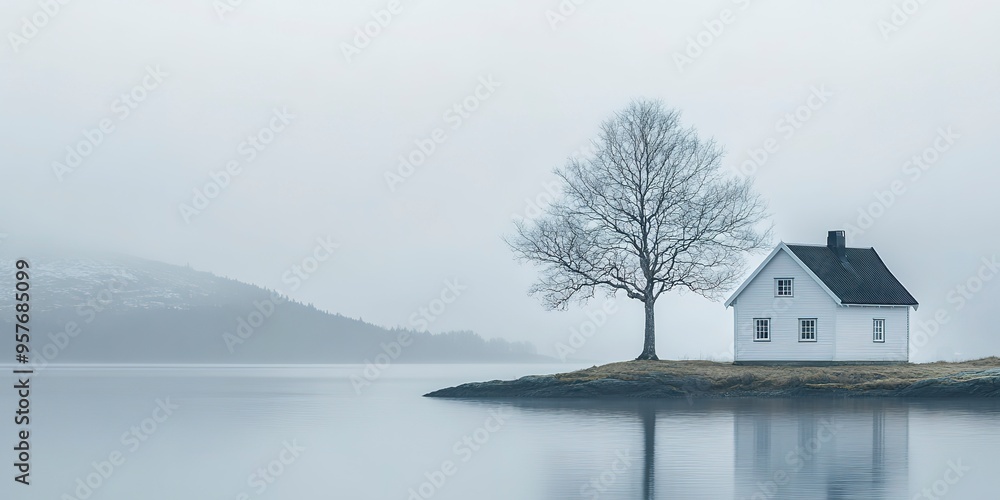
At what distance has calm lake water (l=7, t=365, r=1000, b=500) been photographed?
2223cm

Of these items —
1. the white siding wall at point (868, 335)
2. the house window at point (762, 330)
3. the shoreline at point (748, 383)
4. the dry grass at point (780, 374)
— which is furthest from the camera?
the house window at point (762, 330)

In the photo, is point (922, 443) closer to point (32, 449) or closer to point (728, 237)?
point (32, 449)

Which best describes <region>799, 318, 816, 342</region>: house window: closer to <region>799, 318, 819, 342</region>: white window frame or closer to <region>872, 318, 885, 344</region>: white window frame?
<region>799, 318, 819, 342</region>: white window frame

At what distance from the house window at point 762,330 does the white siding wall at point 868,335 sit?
11.2 feet

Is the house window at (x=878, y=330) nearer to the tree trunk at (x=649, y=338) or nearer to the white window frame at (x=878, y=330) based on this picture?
the white window frame at (x=878, y=330)

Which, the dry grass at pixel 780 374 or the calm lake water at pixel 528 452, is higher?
the dry grass at pixel 780 374

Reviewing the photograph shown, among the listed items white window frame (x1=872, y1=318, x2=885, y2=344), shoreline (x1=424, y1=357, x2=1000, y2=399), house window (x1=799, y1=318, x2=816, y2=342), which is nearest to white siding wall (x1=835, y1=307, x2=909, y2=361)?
white window frame (x1=872, y1=318, x2=885, y2=344)

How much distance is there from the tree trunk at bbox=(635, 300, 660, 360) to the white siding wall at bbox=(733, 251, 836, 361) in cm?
428

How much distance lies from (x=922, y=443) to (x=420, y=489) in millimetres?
13374

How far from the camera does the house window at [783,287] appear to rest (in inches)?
2298

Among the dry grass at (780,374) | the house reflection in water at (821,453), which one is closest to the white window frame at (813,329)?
the dry grass at (780,374)

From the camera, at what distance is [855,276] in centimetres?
5972

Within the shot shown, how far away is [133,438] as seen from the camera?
34.1 m

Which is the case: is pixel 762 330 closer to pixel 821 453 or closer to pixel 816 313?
pixel 816 313
